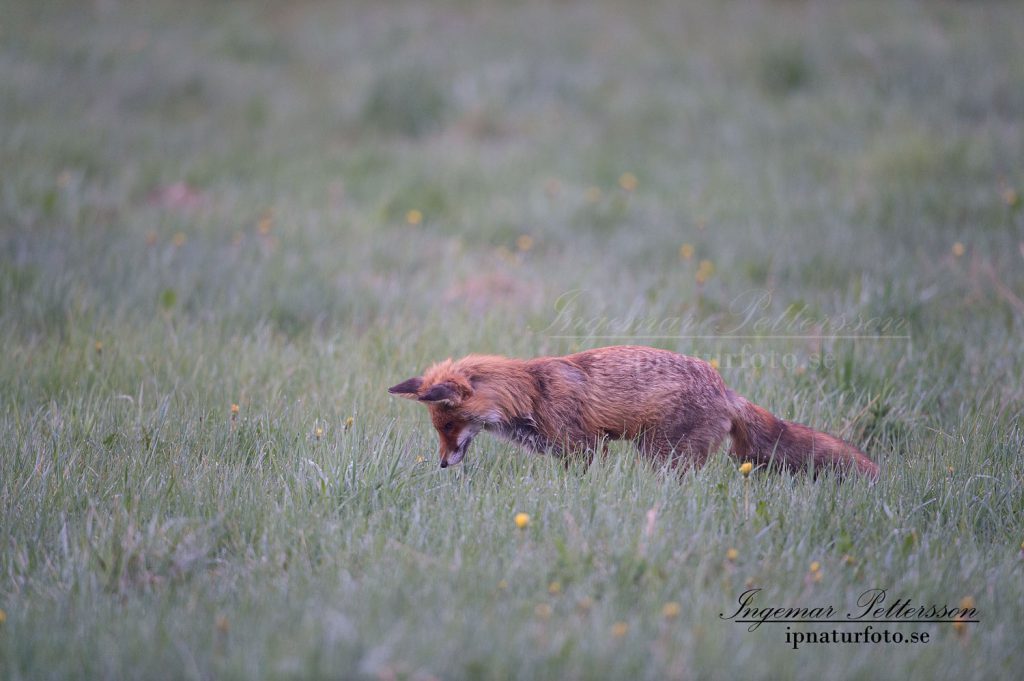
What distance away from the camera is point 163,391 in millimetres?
5266

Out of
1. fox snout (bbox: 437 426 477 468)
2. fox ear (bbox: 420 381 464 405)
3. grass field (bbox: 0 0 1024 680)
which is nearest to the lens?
grass field (bbox: 0 0 1024 680)

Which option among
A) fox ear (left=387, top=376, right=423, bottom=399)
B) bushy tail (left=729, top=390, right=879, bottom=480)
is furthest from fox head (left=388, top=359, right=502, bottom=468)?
bushy tail (left=729, top=390, right=879, bottom=480)

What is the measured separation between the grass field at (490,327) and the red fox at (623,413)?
161 millimetres

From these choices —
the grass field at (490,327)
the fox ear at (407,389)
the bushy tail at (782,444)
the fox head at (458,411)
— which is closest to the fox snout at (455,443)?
the fox head at (458,411)

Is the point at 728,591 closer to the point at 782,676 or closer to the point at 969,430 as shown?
the point at 782,676

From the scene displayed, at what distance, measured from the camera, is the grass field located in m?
3.25

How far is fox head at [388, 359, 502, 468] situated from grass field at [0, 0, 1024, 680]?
0.16 m

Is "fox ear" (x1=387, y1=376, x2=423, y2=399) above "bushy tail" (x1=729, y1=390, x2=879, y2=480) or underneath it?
above

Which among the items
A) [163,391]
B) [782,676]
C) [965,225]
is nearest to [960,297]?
[965,225]

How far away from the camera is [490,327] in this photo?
6.23m

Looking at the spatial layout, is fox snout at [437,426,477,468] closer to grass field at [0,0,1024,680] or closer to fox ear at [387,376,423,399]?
grass field at [0,0,1024,680]

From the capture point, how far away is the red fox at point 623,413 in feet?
14.6

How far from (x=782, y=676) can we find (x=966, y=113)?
955 cm

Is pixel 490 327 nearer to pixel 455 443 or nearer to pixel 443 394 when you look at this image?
pixel 455 443
